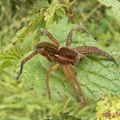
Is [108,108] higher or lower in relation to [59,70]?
lower

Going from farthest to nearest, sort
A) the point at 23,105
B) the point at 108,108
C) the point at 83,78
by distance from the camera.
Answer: the point at 23,105 → the point at 108,108 → the point at 83,78

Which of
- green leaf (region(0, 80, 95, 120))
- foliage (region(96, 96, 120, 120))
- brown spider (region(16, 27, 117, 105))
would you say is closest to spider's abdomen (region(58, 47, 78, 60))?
brown spider (region(16, 27, 117, 105))

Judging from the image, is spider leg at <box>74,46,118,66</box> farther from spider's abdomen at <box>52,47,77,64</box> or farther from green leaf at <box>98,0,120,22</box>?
green leaf at <box>98,0,120,22</box>

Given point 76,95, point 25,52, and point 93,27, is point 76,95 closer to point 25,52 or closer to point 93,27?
point 25,52

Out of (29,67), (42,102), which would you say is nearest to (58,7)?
(29,67)

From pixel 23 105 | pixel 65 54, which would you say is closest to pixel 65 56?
Answer: pixel 65 54

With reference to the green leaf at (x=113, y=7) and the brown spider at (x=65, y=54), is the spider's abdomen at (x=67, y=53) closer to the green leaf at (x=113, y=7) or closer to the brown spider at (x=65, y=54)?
the brown spider at (x=65, y=54)

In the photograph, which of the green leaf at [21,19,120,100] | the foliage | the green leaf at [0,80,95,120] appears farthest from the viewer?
the green leaf at [0,80,95,120]

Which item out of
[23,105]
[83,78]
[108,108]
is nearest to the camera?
[83,78]

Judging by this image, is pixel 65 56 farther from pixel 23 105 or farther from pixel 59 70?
pixel 23 105
